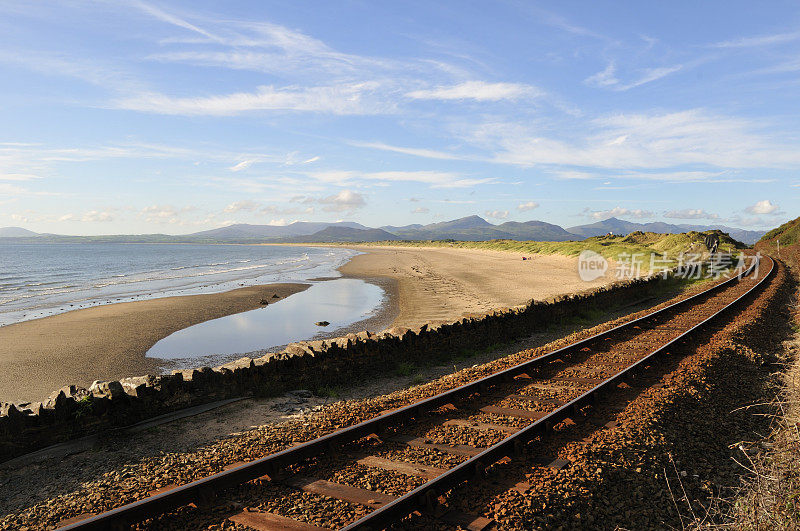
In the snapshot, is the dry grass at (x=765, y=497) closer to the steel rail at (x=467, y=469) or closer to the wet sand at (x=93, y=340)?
the steel rail at (x=467, y=469)

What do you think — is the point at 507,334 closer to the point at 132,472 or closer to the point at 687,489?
the point at 687,489

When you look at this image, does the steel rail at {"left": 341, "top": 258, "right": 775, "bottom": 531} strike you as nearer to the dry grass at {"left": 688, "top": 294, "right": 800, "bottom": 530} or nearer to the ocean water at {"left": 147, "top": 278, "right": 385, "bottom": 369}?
the dry grass at {"left": 688, "top": 294, "right": 800, "bottom": 530}

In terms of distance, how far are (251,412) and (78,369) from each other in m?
8.97

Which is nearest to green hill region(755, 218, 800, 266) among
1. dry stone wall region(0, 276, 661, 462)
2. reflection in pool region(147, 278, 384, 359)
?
reflection in pool region(147, 278, 384, 359)

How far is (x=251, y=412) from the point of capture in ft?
26.0

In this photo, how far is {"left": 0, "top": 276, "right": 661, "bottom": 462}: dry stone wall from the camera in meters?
6.42

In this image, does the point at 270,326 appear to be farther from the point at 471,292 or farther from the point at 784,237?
the point at 784,237

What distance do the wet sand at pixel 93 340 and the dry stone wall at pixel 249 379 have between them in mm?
5564

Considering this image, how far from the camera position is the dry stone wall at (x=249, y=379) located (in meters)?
6.42

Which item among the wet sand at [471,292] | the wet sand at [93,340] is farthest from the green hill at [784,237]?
the wet sand at [93,340]

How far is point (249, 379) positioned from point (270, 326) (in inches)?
444

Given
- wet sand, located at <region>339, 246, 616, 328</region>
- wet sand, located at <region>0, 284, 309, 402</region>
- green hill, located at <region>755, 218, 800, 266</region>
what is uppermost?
green hill, located at <region>755, 218, 800, 266</region>

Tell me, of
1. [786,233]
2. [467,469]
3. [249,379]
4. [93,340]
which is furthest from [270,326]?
[786,233]

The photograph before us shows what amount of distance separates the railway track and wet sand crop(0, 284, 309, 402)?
28.3 feet
